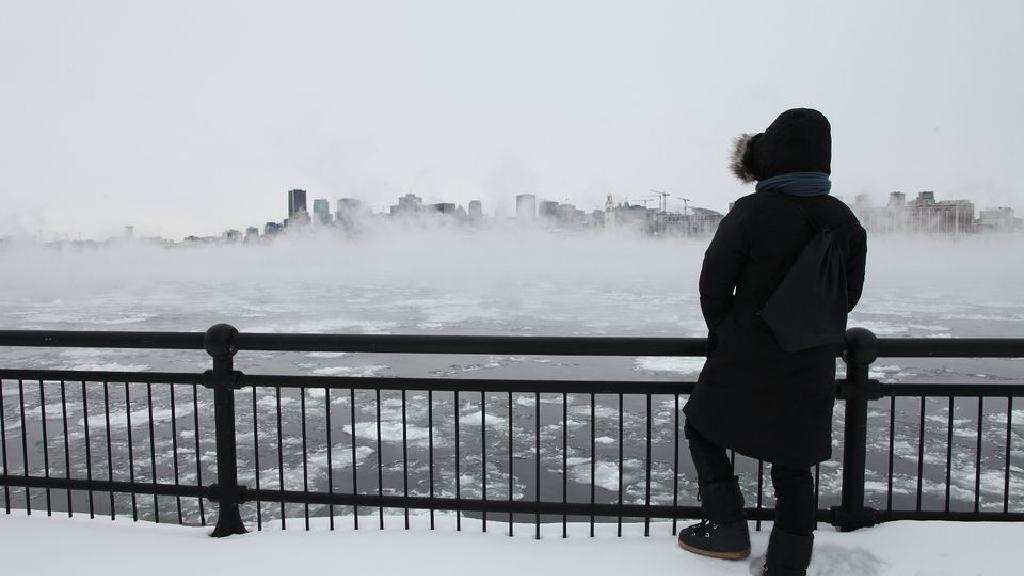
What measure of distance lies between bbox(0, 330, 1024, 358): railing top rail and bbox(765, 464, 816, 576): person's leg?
2.50 ft

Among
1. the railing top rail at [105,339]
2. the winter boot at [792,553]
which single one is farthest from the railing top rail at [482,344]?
the winter boot at [792,553]

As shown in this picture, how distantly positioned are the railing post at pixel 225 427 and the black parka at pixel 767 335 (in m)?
2.88

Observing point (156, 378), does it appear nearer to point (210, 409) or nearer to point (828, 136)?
point (828, 136)

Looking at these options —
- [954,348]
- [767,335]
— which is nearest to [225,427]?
[767,335]

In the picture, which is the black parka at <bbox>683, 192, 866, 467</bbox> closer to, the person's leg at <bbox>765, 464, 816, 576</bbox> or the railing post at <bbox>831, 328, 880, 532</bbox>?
the person's leg at <bbox>765, 464, 816, 576</bbox>

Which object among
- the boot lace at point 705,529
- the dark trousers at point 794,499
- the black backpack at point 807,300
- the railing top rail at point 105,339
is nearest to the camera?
the black backpack at point 807,300

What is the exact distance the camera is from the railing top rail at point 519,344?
373cm

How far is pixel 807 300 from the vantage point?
115 inches

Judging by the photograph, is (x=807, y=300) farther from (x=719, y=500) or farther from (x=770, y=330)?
(x=719, y=500)

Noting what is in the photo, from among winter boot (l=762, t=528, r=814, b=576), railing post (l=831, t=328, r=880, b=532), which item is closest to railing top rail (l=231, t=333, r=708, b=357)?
railing post (l=831, t=328, r=880, b=532)

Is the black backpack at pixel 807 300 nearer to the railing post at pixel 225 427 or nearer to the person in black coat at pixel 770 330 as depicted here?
the person in black coat at pixel 770 330

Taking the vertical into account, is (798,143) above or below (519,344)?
above

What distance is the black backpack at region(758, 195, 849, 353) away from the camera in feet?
9.57

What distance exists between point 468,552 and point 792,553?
1.75 m
